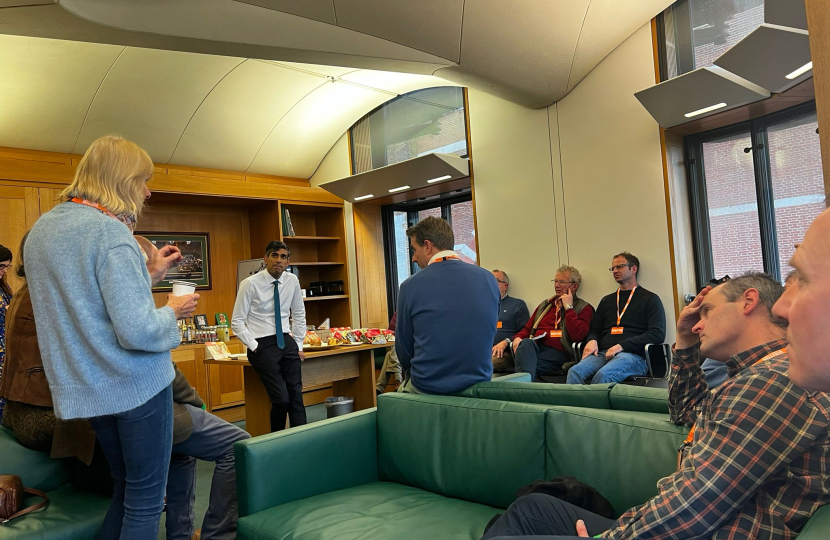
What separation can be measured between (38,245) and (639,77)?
4.78 m

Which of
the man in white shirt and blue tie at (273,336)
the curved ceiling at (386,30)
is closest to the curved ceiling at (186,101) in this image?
the curved ceiling at (386,30)

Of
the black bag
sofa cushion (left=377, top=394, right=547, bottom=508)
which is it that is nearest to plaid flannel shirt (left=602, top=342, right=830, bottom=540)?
sofa cushion (left=377, top=394, right=547, bottom=508)

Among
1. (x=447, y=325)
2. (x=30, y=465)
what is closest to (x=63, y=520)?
(x=30, y=465)

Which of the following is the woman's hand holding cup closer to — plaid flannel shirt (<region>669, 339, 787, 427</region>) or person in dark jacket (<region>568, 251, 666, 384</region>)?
plaid flannel shirt (<region>669, 339, 787, 427</region>)

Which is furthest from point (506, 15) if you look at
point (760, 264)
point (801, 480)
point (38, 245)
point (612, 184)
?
point (801, 480)

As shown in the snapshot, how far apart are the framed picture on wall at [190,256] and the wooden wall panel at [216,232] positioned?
0.06 metres

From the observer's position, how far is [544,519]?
163 cm

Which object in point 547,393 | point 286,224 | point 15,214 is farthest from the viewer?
point 286,224

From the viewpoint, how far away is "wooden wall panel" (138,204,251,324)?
729cm

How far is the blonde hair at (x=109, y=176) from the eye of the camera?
A: 6.36 feet

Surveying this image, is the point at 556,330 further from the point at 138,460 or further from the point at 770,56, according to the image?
the point at 138,460

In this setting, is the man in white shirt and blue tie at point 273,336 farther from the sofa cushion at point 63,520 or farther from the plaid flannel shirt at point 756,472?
the plaid flannel shirt at point 756,472

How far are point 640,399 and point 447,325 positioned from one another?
99cm

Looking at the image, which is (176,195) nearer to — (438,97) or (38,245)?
(438,97)
